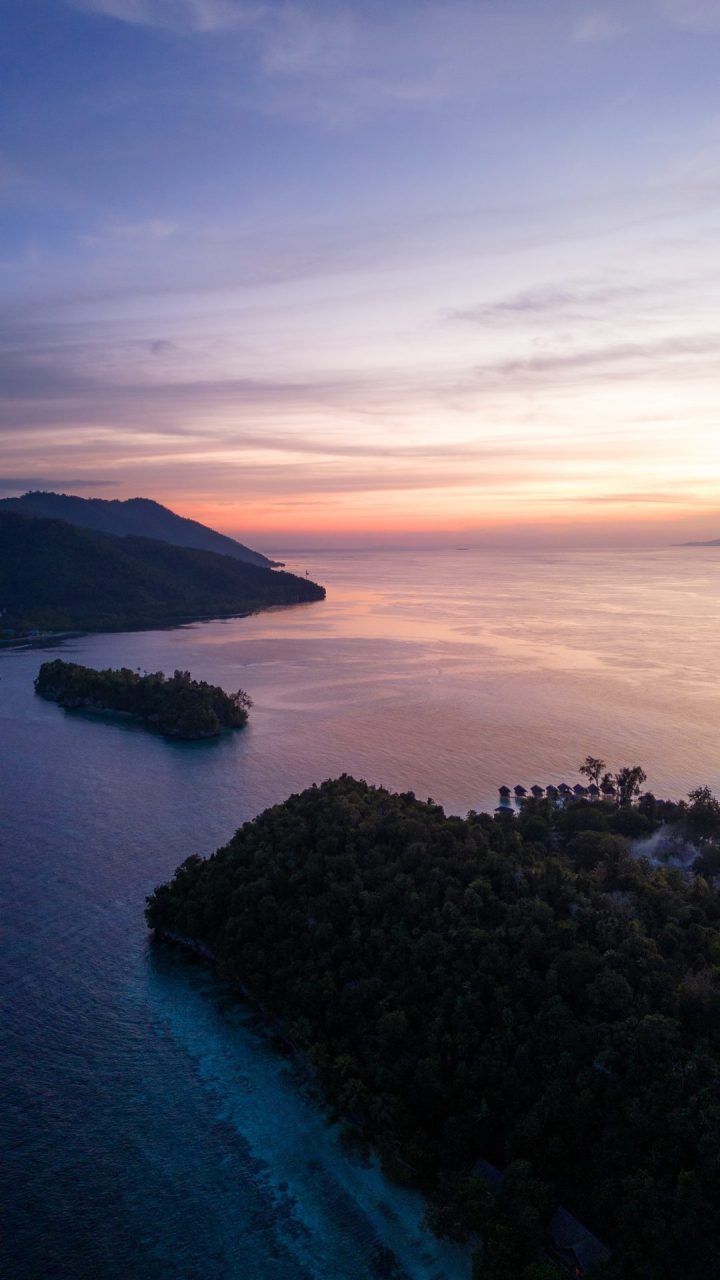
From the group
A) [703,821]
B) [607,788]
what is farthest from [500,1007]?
[607,788]

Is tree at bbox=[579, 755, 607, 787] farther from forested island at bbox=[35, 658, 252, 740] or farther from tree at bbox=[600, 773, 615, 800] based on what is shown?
forested island at bbox=[35, 658, 252, 740]

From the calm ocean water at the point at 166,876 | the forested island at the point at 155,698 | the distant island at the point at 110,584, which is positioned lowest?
the calm ocean water at the point at 166,876

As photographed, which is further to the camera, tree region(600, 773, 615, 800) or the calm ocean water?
tree region(600, 773, 615, 800)

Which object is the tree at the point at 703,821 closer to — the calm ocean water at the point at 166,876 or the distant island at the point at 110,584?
the calm ocean water at the point at 166,876

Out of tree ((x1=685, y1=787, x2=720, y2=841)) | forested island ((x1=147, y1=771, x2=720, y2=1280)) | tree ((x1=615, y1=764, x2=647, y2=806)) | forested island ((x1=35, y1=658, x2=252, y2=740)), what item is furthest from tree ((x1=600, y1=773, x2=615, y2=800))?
forested island ((x1=35, y1=658, x2=252, y2=740))

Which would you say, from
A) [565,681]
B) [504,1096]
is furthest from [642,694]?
[504,1096]

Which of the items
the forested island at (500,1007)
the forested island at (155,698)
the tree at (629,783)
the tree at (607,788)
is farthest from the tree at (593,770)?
the forested island at (155,698)
